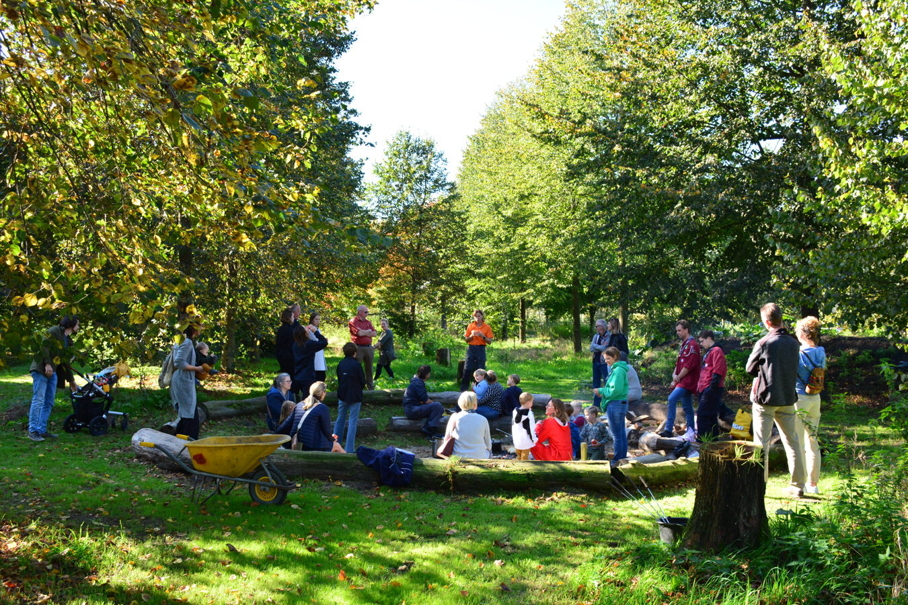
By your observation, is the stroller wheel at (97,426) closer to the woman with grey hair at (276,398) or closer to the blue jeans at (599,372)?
the woman with grey hair at (276,398)

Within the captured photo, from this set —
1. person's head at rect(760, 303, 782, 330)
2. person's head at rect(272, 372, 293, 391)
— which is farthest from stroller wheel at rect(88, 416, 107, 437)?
person's head at rect(760, 303, 782, 330)

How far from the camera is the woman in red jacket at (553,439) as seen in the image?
349 inches

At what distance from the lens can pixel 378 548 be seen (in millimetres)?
5961

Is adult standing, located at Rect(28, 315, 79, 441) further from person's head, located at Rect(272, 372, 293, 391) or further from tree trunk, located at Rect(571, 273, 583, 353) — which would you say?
tree trunk, located at Rect(571, 273, 583, 353)

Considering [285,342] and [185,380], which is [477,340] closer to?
[285,342]

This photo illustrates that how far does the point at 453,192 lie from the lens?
34.2 m

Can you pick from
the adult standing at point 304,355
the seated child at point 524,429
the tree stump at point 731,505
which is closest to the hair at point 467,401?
the seated child at point 524,429

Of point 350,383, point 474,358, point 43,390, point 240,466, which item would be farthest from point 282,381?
point 474,358

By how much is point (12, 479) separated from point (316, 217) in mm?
5323

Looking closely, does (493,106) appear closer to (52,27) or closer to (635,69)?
(635,69)

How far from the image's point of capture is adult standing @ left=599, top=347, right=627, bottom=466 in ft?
30.1

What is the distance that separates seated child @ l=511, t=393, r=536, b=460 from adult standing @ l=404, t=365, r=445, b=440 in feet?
9.60

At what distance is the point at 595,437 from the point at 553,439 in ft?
3.91

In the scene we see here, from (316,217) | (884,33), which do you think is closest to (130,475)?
(316,217)
